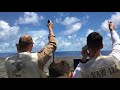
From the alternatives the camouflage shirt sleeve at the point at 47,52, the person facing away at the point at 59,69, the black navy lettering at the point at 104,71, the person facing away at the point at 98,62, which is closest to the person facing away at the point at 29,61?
the camouflage shirt sleeve at the point at 47,52

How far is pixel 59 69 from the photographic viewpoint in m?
2.17

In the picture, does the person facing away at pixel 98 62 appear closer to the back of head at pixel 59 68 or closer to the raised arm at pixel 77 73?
the raised arm at pixel 77 73

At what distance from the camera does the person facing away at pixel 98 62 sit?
2221 millimetres

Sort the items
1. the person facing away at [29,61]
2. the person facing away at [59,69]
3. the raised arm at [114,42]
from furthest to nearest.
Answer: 1. the person facing away at [29,61]
2. the raised arm at [114,42]
3. the person facing away at [59,69]

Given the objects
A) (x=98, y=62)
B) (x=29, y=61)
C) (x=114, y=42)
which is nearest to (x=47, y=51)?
(x=29, y=61)

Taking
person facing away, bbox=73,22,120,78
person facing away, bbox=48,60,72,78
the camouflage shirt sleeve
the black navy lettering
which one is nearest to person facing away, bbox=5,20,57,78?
the camouflage shirt sleeve

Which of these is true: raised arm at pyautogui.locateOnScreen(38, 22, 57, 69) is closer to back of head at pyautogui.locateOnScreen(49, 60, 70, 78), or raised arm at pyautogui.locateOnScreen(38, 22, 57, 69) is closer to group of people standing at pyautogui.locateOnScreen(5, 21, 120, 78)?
group of people standing at pyautogui.locateOnScreen(5, 21, 120, 78)

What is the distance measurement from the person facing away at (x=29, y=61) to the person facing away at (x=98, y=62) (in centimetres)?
32

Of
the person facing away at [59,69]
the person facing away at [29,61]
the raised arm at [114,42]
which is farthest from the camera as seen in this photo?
the person facing away at [29,61]

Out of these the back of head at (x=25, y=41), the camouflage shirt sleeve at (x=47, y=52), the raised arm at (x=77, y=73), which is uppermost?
the back of head at (x=25, y=41)

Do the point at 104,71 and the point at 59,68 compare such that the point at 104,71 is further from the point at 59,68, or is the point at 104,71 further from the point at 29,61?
the point at 29,61

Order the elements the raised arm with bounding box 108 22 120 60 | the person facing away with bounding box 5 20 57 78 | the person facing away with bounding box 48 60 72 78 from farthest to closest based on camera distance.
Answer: the person facing away with bounding box 5 20 57 78
the raised arm with bounding box 108 22 120 60
the person facing away with bounding box 48 60 72 78

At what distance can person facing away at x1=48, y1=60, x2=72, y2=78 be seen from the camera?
7.12 ft
